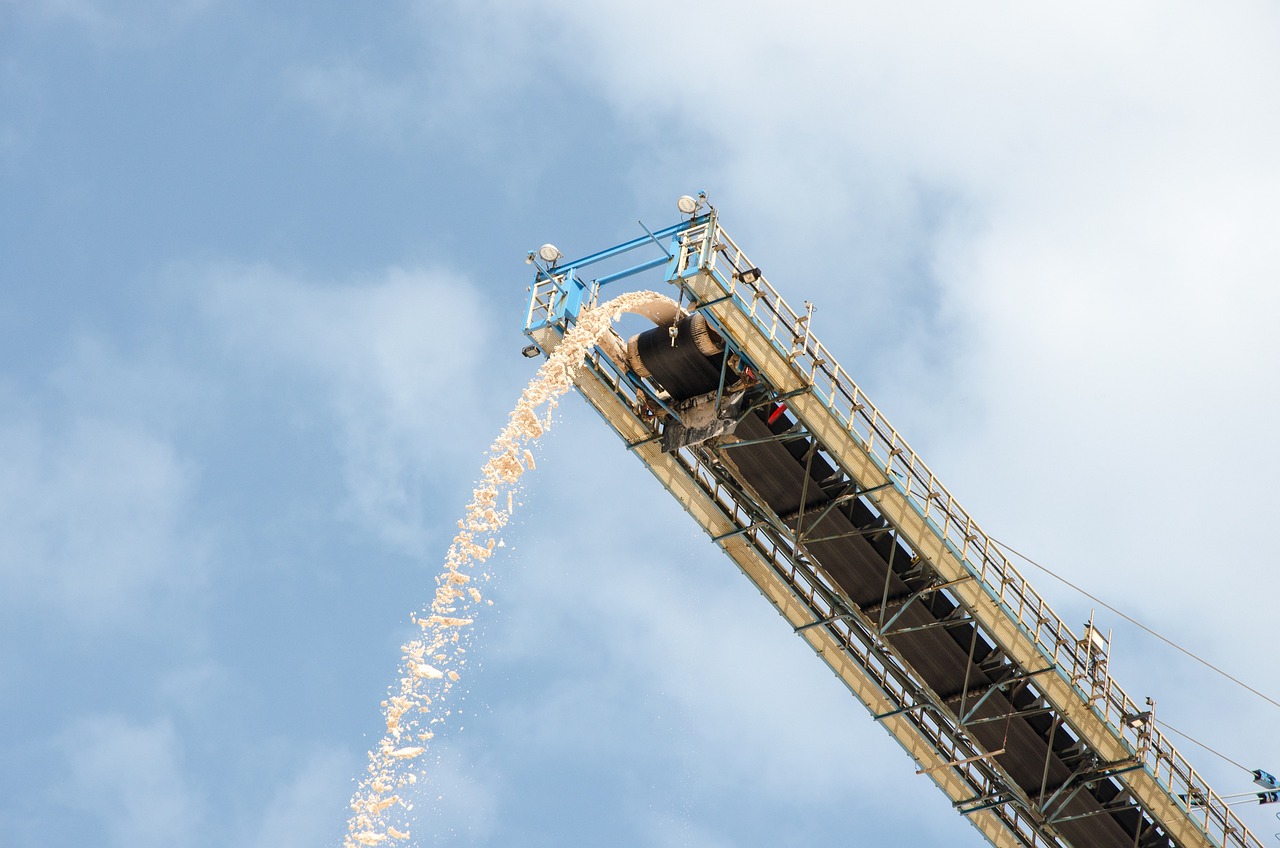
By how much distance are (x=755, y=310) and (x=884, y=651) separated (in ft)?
24.2

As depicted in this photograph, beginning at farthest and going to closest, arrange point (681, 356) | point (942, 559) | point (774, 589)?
point (774, 589) < point (942, 559) < point (681, 356)

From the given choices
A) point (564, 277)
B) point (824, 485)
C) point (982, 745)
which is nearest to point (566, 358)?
point (564, 277)

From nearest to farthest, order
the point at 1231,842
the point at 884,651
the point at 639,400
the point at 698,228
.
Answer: the point at 698,228, the point at 639,400, the point at 884,651, the point at 1231,842

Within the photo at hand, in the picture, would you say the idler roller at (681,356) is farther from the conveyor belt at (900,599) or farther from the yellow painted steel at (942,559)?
the yellow painted steel at (942,559)

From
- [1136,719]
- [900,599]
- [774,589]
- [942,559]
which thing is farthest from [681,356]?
[1136,719]

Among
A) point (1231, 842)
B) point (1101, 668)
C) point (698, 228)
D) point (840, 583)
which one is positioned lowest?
point (1231, 842)

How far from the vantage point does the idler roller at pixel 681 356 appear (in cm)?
2873

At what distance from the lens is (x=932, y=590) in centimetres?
3064

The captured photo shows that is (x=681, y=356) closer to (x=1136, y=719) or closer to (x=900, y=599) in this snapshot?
(x=900, y=599)

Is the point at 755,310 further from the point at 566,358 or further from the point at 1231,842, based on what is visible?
the point at 1231,842

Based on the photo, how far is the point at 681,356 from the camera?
1141 inches

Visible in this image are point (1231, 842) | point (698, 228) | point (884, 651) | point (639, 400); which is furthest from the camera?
point (1231, 842)

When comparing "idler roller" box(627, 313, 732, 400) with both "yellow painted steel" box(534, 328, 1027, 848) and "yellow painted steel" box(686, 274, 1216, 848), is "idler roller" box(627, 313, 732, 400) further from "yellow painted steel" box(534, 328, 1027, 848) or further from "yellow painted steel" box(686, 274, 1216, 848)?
"yellow painted steel" box(686, 274, 1216, 848)

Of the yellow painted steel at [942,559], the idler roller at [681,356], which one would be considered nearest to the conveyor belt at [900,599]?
the idler roller at [681,356]
